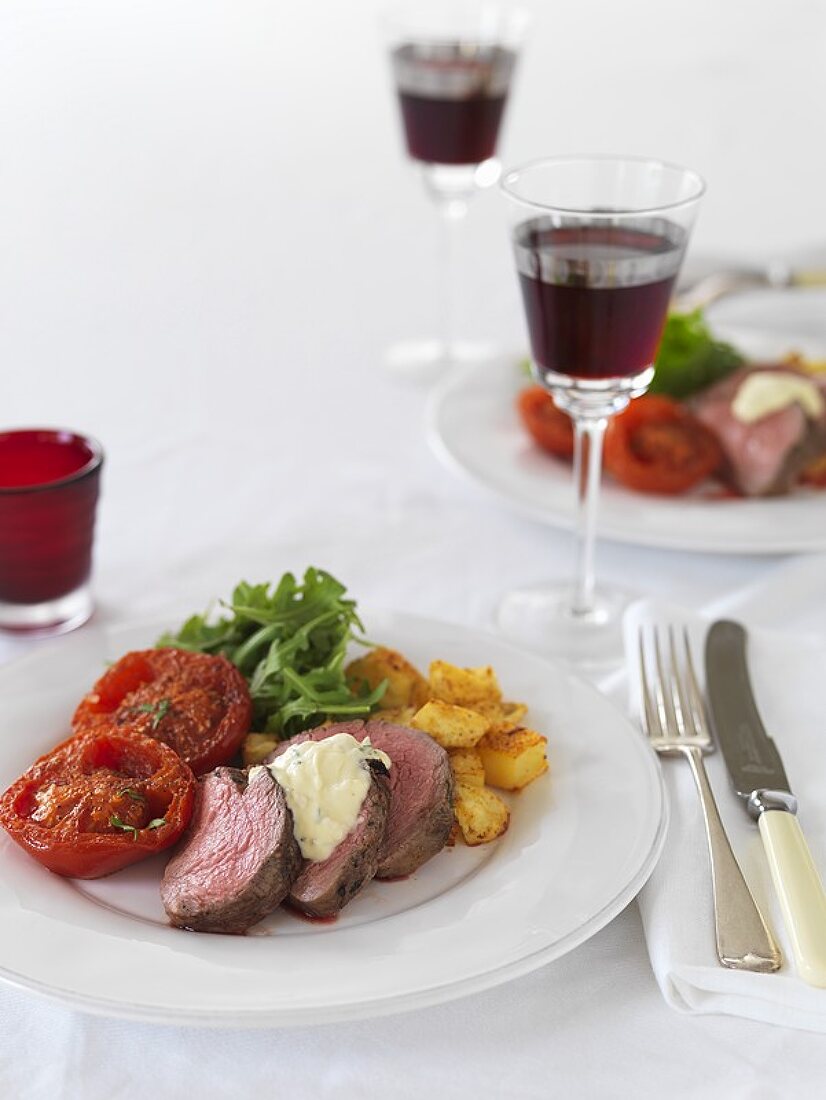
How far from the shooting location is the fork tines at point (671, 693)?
64.5 inches

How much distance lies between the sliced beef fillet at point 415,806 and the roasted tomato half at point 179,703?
0.14m

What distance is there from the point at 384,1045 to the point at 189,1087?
0.18 meters

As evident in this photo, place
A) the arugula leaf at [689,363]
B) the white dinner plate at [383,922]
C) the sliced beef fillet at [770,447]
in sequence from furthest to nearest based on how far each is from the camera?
the arugula leaf at [689,363] → the sliced beef fillet at [770,447] → the white dinner plate at [383,922]

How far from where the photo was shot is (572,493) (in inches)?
89.8

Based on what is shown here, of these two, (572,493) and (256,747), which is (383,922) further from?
(572,493)

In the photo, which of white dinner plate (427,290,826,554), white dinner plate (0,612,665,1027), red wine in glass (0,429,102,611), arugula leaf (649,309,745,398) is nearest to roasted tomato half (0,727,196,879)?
white dinner plate (0,612,665,1027)

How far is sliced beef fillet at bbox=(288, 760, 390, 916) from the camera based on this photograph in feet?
4.29

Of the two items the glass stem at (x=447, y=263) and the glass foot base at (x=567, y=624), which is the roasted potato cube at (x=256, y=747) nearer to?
the glass foot base at (x=567, y=624)

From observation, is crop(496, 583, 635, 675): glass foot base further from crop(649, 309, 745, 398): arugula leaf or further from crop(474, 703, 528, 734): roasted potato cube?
crop(649, 309, 745, 398): arugula leaf

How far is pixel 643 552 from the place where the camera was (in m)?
2.24

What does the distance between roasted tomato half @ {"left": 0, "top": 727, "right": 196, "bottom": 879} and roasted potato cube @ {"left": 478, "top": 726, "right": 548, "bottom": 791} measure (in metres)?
0.34

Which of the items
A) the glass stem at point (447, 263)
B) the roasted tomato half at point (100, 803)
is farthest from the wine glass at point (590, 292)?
the glass stem at point (447, 263)

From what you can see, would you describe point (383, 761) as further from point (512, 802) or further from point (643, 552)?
point (643, 552)

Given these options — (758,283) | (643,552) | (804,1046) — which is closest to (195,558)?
(643,552)
